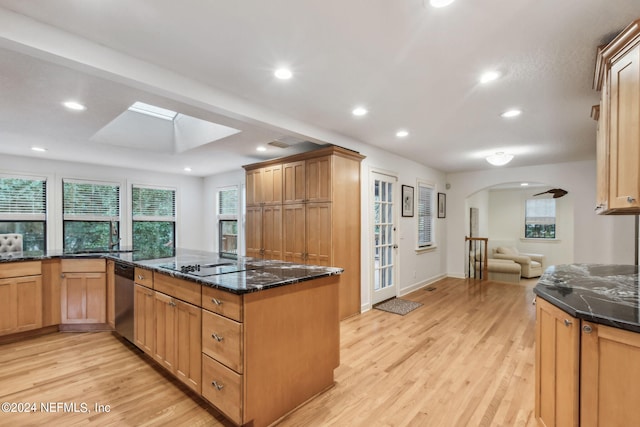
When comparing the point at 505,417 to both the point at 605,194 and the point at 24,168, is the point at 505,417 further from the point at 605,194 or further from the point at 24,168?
the point at 24,168

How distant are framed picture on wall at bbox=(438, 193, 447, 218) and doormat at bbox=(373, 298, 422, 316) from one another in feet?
8.88

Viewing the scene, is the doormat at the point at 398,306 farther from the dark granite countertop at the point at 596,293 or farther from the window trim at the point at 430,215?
the dark granite countertop at the point at 596,293

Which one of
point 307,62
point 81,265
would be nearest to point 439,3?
point 307,62

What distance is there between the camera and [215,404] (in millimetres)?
1907

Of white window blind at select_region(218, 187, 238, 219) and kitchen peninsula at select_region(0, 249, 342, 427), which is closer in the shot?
kitchen peninsula at select_region(0, 249, 342, 427)

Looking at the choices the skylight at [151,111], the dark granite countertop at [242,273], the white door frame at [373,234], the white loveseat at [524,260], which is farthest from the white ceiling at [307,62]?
the white loveseat at [524,260]

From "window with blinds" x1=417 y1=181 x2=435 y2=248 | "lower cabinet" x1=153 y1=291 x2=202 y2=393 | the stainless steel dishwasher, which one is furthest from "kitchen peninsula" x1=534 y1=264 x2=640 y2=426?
"window with blinds" x1=417 y1=181 x2=435 y2=248

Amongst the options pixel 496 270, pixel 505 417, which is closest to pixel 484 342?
pixel 505 417

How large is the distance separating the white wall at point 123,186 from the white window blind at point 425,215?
523 cm

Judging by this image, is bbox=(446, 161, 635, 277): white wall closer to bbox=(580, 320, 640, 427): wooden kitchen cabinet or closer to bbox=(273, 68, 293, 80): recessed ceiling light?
bbox=(580, 320, 640, 427): wooden kitchen cabinet

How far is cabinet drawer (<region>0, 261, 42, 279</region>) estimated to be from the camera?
3131mm

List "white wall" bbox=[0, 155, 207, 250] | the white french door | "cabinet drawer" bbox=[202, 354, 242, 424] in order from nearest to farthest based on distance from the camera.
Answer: "cabinet drawer" bbox=[202, 354, 242, 424]
the white french door
"white wall" bbox=[0, 155, 207, 250]

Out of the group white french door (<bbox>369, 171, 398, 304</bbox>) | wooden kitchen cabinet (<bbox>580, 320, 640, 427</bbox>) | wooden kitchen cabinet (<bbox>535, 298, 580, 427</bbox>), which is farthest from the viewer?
white french door (<bbox>369, 171, 398, 304</bbox>)

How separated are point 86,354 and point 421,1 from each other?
162 inches
